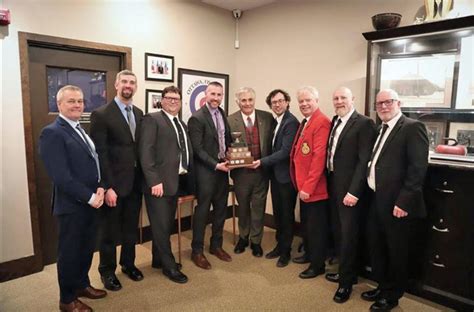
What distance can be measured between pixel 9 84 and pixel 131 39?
3.84ft

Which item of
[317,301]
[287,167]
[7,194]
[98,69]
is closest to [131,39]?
[98,69]

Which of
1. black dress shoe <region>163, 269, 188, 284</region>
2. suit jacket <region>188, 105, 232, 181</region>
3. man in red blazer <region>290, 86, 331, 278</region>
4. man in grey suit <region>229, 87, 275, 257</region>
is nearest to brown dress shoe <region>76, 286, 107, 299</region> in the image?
black dress shoe <region>163, 269, 188, 284</region>

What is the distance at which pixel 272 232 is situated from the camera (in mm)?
3867

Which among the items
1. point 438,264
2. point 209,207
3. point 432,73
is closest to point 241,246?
point 209,207

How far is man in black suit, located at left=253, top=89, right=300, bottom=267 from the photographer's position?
9.56 ft

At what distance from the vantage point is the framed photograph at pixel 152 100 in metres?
3.42

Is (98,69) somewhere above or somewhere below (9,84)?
above

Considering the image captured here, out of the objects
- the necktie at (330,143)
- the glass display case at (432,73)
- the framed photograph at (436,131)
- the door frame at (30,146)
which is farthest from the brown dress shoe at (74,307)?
the framed photograph at (436,131)

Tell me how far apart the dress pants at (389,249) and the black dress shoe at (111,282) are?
1921 mm

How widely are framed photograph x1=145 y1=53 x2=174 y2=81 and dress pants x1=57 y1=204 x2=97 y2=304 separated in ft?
5.63

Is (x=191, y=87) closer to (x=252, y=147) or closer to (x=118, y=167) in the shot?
(x=252, y=147)

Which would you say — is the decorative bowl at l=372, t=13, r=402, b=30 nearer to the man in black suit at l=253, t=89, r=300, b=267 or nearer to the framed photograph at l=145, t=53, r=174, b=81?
the man in black suit at l=253, t=89, r=300, b=267

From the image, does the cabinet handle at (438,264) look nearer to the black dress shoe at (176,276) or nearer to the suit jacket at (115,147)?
the black dress shoe at (176,276)

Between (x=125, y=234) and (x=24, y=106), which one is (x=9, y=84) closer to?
(x=24, y=106)
